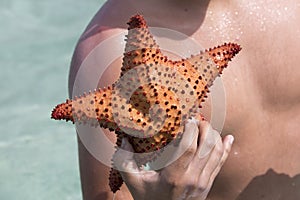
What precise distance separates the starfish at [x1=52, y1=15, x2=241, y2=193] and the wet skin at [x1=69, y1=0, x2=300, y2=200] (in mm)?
429

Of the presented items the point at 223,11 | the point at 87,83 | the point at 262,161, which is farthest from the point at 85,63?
the point at 262,161

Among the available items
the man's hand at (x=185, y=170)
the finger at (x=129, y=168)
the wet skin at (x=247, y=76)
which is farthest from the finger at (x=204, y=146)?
the wet skin at (x=247, y=76)

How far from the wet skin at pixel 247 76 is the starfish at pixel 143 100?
0.43 meters

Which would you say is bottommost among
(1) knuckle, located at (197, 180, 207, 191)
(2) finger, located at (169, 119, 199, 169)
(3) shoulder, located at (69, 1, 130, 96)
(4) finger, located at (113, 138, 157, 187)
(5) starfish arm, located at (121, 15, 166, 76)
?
(1) knuckle, located at (197, 180, 207, 191)

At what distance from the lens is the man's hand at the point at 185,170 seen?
1894 mm

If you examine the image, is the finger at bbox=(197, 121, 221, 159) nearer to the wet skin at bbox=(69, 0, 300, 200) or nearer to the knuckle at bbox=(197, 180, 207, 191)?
the knuckle at bbox=(197, 180, 207, 191)

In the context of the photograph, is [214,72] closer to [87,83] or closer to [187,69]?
[187,69]

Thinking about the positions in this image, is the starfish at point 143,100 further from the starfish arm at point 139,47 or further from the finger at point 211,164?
the finger at point 211,164

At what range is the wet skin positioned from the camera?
2.33 metres

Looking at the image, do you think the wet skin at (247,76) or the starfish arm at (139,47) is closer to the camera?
the starfish arm at (139,47)

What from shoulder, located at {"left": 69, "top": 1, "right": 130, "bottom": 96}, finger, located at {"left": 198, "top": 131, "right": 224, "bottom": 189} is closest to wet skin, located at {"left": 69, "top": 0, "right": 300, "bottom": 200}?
shoulder, located at {"left": 69, "top": 1, "right": 130, "bottom": 96}

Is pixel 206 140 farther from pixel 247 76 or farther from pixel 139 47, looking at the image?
pixel 247 76

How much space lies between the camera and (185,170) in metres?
1.92

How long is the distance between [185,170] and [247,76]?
516 mm
